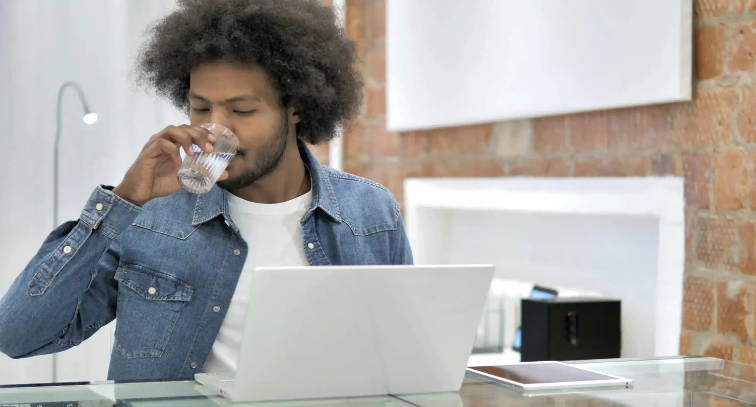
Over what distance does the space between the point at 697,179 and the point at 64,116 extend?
181 centimetres

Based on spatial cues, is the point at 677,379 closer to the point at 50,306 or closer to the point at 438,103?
the point at 50,306

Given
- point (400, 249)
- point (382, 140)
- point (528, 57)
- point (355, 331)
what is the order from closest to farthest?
1. point (355, 331)
2. point (400, 249)
3. point (528, 57)
4. point (382, 140)

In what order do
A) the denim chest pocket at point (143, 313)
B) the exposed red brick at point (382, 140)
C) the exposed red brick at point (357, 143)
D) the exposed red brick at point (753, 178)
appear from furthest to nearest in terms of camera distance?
1. the exposed red brick at point (357, 143)
2. the exposed red brick at point (382, 140)
3. the exposed red brick at point (753, 178)
4. the denim chest pocket at point (143, 313)

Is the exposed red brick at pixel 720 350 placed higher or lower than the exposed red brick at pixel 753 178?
lower

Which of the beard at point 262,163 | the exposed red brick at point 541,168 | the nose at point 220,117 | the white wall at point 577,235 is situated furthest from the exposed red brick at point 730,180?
the nose at point 220,117

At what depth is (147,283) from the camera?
169 cm

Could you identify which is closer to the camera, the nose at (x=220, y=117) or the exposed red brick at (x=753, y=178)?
the nose at (x=220, y=117)

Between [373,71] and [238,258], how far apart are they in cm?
218

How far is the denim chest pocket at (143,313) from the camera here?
5.55ft

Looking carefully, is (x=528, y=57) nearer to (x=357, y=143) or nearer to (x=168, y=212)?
(x=357, y=143)

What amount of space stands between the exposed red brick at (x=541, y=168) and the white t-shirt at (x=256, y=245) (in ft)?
3.81

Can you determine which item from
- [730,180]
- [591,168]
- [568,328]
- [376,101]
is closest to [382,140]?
[376,101]

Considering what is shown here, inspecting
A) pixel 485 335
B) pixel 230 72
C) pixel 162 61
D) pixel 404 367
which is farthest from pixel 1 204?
pixel 404 367

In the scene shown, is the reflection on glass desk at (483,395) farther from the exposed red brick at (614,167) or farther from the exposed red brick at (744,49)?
the exposed red brick at (614,167)
